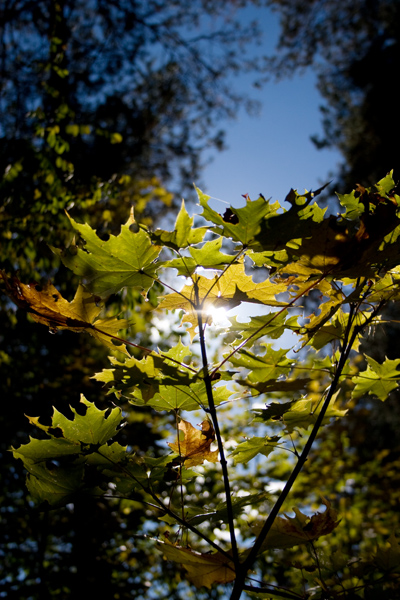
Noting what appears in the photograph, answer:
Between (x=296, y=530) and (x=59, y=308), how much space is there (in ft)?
2.68

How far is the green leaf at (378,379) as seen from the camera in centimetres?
114

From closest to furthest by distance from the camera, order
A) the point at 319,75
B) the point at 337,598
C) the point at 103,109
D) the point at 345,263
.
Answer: the point at 345,263 < the point at 337,598 < the point at 103,109 < the point at 319,75

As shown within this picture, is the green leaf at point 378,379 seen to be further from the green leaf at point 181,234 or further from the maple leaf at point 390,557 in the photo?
the green leaf at point 181,234

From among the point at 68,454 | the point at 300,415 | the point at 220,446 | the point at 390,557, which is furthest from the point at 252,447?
the point at 390,557

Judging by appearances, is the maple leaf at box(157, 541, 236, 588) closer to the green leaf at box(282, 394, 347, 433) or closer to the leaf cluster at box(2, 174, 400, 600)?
the leaf cluster at box(2, 174, 400, 600)

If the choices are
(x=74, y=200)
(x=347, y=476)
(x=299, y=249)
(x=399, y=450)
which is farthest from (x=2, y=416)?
(x=399, y=450)

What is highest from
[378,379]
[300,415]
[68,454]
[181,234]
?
[181,234]

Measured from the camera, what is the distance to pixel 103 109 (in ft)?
22.4

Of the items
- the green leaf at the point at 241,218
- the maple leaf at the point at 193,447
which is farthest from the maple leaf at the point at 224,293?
the maple leaf at the point at 193,447

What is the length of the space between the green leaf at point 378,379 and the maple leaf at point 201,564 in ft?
1.86

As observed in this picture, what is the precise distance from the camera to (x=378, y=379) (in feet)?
3.81

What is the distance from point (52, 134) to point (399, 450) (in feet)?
19.5

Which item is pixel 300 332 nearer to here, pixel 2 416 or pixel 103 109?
pixel 2 416

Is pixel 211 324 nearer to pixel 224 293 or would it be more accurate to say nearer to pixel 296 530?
pixel 224 293
